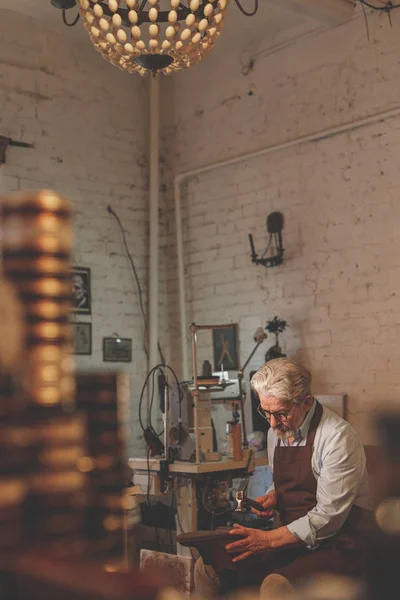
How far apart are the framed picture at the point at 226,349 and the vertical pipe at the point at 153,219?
55 cm

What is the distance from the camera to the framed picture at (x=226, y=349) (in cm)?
601

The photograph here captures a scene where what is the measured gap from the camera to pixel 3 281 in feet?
1.44

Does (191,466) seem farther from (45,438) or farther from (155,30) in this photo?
(45,438)

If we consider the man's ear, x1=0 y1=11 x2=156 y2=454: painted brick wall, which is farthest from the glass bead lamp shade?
x1=0 y1=11 x2=156 y2=454: painted brick wall

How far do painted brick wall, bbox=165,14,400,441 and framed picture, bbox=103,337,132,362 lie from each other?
505 millimetres

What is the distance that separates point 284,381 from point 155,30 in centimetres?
153

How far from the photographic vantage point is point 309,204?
18.9ft

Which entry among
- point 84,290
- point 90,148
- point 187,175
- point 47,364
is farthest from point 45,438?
point 187,175

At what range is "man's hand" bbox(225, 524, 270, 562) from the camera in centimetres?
294

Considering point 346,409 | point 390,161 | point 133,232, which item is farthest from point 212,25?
point 133,232

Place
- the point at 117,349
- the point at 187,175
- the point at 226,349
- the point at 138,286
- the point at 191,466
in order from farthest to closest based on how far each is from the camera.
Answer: the point at 187,175
the point at 138,286
the point at 117,349
the point at 226,349
the point at 191,466

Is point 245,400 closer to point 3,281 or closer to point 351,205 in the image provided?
point 351,205

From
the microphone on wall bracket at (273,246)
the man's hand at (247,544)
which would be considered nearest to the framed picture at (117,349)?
the microphone on wall bracket at (273,246)

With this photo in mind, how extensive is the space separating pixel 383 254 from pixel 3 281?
5.03 m
